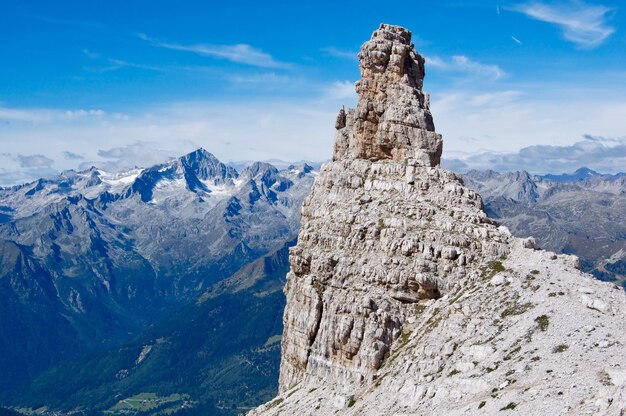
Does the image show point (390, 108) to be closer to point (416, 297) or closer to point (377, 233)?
point (377, 233)

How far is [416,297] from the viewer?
101188mm

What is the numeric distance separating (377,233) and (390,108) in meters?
29.1

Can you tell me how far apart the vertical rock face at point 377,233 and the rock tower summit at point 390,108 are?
0.65 ft

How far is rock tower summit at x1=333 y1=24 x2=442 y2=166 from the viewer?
122 metres

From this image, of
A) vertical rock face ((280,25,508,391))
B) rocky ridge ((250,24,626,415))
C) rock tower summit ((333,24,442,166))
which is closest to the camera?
rocky ridge ((250,24,626,415))

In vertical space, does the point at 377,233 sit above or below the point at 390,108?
below

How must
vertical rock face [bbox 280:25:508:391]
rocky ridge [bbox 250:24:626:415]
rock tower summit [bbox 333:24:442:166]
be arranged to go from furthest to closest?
rock tower summit [bbox 333:24:442:166] < vertical rock face [bbox 280:25:508:391] < rocky ridge [bbox 250:24:626:415]

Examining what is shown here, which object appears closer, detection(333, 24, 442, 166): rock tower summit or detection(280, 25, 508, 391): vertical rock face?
detection(280, 25, 508, 391): vertical rock face

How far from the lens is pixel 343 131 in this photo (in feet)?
441

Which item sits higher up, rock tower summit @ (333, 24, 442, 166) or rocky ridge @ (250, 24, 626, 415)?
rock tower summit @ (333, 24, 442, 166)

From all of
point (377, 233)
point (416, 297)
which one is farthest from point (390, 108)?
point (416, 297)

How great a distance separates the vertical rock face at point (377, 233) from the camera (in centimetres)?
10012

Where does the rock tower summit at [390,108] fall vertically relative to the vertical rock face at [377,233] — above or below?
above

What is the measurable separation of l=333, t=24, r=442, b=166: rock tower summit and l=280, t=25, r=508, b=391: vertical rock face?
0.20 metres
